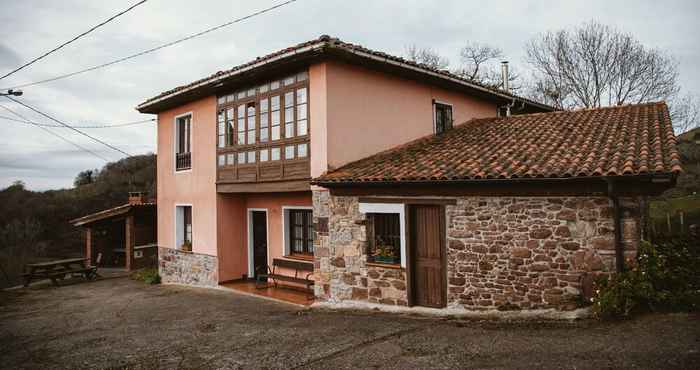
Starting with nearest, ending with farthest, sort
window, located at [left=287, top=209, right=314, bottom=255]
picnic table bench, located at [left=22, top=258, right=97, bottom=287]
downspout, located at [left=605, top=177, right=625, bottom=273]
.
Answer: downspout, located at [left=605, top=177, right=625, bottom=273]
window, located at [left=287, top=209, right=314, bottom=255]
picnic table bench, located at [left=22, top=258, right=97, bottom=287]

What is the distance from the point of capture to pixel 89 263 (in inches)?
747

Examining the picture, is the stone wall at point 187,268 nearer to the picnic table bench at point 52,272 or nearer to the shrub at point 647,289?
the picnic table bench at point 52,272

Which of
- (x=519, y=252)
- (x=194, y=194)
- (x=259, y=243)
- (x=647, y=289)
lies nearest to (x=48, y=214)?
(x=194, y=194)

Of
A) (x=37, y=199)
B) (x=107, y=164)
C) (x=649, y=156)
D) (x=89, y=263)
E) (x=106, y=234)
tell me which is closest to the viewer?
(x=649, y=156)

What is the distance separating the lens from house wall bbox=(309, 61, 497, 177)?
29.9ft

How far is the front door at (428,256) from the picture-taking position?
8.10 m

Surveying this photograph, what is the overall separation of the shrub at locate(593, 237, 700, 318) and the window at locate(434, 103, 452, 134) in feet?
21.4

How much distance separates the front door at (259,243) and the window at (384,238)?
4.55m

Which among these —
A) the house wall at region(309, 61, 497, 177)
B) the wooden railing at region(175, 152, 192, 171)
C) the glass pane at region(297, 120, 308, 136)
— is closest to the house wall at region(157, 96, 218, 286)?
the wooden railing at region(175, 152, 192, 171)

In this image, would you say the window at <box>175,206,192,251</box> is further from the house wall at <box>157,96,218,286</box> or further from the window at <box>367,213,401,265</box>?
the window at <box>367,213,401,265</box>

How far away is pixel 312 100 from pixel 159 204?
7.81 m

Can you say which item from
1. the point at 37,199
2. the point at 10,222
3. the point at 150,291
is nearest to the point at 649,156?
the point at 150,291

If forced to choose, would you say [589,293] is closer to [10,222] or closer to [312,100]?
[312,100]

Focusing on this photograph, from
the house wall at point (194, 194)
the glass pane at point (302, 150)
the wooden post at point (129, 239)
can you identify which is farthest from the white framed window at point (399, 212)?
the wooden post at point (129, 239)
